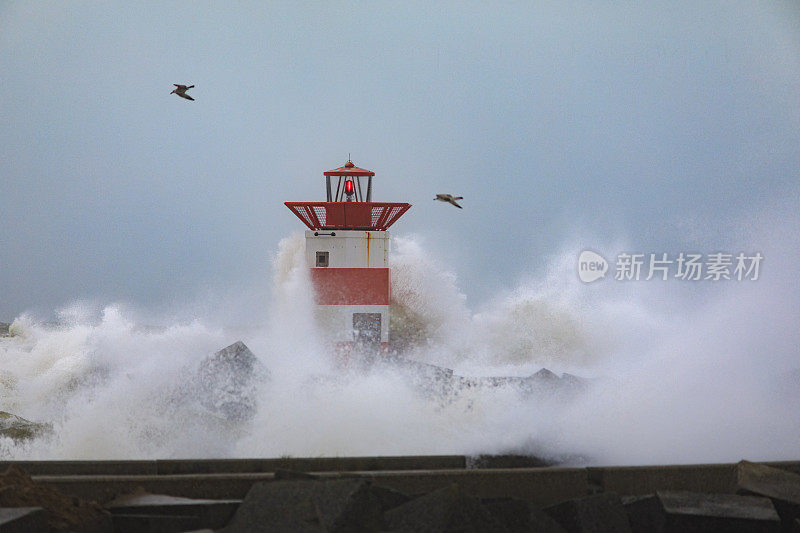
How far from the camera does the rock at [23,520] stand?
3.16m

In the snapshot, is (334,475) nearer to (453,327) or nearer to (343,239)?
(343,239)

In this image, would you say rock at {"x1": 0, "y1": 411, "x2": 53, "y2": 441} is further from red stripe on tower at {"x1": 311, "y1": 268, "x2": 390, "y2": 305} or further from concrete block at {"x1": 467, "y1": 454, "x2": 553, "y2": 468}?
concrete block at {"x1": 467, "y1": 454, "x2": 553, "y2": 468}

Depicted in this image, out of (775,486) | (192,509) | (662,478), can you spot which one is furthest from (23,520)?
(775,486)

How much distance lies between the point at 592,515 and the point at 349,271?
18.7ft

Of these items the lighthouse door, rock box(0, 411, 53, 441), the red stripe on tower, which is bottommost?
rock box(0, 411, 53, 441)

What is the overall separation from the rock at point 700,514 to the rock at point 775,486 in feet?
0.46

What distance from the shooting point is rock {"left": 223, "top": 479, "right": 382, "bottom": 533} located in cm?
334

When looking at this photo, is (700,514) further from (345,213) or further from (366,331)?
(345,213)

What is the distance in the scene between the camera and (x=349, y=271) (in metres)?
9.01

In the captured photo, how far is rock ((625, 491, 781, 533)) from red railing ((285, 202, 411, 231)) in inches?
222

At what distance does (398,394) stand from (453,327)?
12.0 feet

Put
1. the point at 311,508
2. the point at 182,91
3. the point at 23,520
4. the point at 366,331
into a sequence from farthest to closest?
the point at 366,331
the point at 182,91
the point at 311,508
the point at 23,520

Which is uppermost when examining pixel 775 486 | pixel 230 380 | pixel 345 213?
pixel 345 213

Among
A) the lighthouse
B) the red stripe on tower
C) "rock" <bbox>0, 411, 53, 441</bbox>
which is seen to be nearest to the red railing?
the lighthouse
